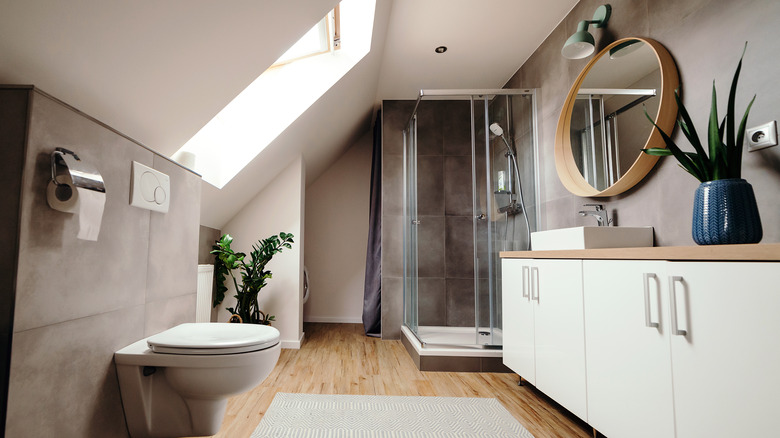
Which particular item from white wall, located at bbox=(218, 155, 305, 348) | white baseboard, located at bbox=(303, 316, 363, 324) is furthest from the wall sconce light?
white baseboard, located at bbox=(303, 316, 363, 324)

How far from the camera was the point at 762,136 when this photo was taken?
1.31 m

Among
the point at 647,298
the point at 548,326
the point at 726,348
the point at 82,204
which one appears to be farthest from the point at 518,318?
the point at 82,204

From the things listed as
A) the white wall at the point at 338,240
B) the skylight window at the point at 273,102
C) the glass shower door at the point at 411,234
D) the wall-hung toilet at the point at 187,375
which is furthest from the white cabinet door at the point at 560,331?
the white wall at the point at 338,240

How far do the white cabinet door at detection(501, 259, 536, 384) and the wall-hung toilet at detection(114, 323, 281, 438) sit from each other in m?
1.30

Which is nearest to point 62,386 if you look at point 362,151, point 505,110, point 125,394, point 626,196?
point 125,394

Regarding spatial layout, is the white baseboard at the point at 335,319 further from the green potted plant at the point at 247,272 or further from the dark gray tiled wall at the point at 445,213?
the dark gray tiled wall at the point at 445,213

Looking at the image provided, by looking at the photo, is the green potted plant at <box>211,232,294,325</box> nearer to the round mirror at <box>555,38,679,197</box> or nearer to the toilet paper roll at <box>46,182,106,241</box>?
the toilet paper roll at <box>46,182,106,241</box>

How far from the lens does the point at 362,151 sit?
15.7ft

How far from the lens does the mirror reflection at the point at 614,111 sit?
1855mm

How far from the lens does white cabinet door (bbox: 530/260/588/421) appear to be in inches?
65.5

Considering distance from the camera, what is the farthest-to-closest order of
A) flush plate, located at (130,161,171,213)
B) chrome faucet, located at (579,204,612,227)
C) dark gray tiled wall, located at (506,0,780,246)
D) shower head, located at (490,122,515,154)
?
1. shower head, located at (490,122,515,154)
2. chrome faucet, located at (579,204,612,227)
3. flush plate, located at (130,161,171,213)
4. dark gray tiled wall, located at (506,0,780,246)

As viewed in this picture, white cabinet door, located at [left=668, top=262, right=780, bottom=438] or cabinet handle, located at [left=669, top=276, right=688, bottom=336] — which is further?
cabinet handle, located at [left=669, top=276, right=688, bottom=336]

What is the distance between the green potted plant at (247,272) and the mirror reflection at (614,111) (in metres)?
2.20

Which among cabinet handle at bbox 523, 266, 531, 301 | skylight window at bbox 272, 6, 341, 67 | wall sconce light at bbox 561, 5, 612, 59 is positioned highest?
skylight window at bbox 272, 6, 341, 67
